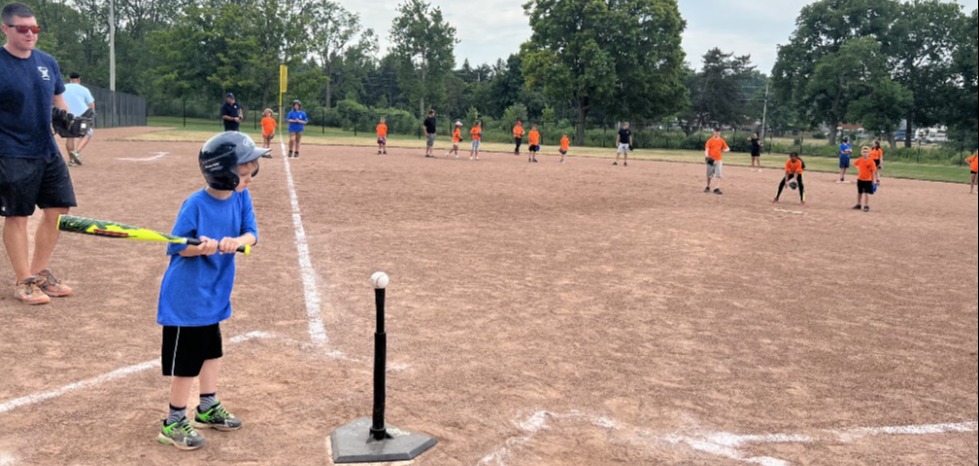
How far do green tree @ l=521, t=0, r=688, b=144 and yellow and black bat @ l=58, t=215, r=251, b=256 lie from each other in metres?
60.1

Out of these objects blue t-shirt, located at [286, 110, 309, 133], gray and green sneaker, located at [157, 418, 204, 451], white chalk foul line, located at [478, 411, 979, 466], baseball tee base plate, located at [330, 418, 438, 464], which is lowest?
white chalk foul line, located at [478, 411, 979, 466]

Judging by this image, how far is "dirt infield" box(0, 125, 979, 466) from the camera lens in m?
3.92

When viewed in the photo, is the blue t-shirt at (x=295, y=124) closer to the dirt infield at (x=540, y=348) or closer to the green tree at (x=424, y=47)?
the dirt infield at (x=540, y=348)

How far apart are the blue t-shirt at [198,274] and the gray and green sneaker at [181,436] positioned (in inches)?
21.8

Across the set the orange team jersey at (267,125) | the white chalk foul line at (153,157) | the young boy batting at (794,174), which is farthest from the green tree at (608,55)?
the young boy batting at (794,174)

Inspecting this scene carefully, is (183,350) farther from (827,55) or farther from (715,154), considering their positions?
(827,55)

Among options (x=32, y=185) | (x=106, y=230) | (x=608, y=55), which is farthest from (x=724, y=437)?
(x=608, y=55)

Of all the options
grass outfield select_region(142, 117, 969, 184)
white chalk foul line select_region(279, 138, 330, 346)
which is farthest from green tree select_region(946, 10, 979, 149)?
grass outfield select_region(142, 117, 969, 184)

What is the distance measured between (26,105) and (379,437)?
13.8ft

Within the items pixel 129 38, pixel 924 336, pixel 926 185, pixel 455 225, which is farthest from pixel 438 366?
pixel 129 38

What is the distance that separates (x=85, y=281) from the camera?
22.7 ft

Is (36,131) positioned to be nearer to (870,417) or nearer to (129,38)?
(870,417)

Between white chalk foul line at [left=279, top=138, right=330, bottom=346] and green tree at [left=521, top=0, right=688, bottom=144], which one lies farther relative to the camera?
green tree at [left=521, top=0, right=688, bottom=144]

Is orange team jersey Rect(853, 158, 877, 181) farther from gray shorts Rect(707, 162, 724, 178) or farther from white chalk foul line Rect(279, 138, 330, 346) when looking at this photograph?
white chalk foul line Rect(279, 138, 330, 346)
